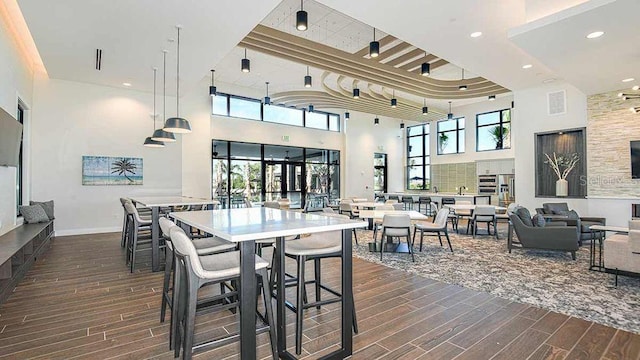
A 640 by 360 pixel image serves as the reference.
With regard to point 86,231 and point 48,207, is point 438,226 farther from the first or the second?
point 86,231

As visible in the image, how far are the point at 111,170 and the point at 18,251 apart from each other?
15.1 ft

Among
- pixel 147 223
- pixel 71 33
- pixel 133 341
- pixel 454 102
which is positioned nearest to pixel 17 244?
pixel 147 223

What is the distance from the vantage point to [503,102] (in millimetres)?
11570

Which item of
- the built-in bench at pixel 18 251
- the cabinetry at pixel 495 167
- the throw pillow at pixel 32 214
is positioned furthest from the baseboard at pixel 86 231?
the cabinetry at pixel 495 167

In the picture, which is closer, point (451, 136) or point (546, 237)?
point (546, 237)

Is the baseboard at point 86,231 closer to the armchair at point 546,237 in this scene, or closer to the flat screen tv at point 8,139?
the flat screen tv at point 8,139

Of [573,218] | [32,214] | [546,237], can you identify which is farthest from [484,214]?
[32,214]

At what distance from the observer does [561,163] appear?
26.2 feet

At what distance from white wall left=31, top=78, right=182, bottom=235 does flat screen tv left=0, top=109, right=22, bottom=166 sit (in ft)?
7.70

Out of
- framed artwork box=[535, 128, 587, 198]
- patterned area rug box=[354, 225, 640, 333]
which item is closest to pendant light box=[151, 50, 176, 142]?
patterned area rug box=[354, 225, 640, 333]

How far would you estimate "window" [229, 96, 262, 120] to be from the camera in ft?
34.3

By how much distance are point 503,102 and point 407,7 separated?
29.5 ft

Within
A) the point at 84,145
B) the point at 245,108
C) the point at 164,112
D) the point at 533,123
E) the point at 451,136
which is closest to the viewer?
the point at 84,145

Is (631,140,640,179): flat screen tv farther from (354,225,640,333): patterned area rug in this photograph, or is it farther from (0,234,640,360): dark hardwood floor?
(0,234,640,360): dark hardwood floor
